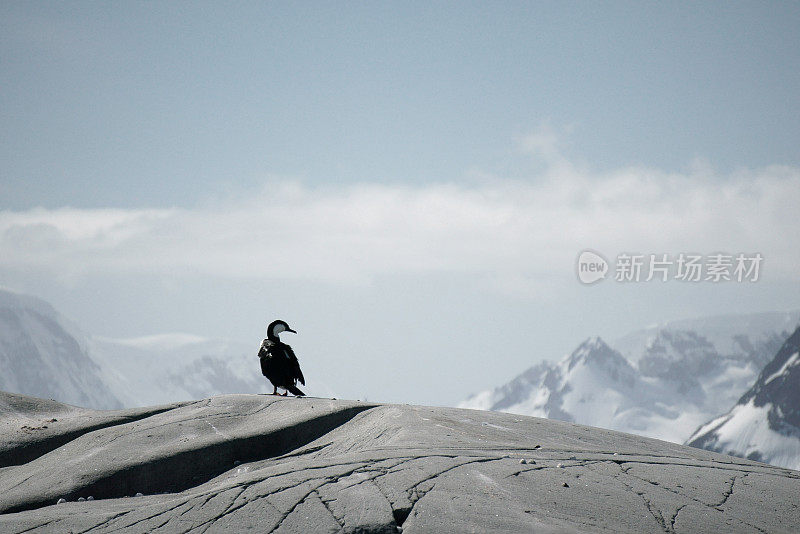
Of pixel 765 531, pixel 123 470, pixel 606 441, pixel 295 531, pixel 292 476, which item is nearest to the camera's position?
pixel 295 531

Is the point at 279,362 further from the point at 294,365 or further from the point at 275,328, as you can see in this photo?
the point at 275,328

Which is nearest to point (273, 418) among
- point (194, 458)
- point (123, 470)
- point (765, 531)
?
point (194, 458)

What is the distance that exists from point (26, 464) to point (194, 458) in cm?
314

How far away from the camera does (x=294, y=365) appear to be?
16.6 metres

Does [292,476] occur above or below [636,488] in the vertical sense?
above

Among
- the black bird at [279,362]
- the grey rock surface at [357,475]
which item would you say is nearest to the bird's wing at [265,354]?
the black bird at [279,362]

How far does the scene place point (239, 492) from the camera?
8.41 meters

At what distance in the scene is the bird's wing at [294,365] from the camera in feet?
54.1

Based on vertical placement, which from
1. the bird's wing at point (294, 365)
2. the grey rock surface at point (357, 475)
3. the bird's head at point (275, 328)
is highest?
the bird's head at point (275, 328)

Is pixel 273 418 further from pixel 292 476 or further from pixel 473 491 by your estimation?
pixel 473 491

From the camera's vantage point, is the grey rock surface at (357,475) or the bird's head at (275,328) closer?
the grey rock surface at (357,475)

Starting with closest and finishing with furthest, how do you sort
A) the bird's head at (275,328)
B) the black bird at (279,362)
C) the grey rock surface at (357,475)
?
the grey rock surface at (357,475) → the black bird at (279,362) → the bird's head at (275,328)

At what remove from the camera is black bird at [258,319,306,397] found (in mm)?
16312

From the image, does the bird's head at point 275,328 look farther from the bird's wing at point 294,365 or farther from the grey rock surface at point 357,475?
the grey rock surface at point 357,475
